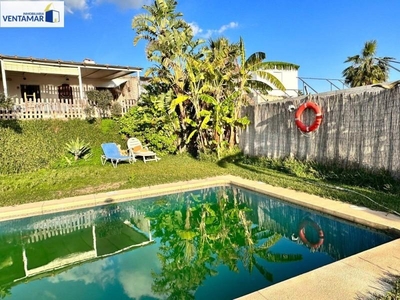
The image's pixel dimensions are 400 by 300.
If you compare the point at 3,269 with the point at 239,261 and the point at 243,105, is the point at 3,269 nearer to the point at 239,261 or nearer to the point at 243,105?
the point at 239,261

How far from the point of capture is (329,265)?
3830 mm

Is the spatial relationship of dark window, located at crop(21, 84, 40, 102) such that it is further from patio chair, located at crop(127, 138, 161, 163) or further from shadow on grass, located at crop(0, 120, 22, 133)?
patio chair, located at crop(127, 138, 161, 163)

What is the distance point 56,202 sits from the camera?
739cm

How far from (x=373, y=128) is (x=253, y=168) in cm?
462

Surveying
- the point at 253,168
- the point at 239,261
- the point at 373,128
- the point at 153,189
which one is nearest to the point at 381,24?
the point at 373,128

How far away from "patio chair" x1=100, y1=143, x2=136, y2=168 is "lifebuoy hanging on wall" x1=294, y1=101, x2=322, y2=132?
6816mm

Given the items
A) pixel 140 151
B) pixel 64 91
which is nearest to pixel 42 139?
pixel 140 151

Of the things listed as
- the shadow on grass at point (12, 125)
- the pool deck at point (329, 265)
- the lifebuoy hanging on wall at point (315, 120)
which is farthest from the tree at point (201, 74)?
the shadow on grass at point (12, 125)

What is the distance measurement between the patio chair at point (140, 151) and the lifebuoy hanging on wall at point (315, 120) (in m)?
6.22

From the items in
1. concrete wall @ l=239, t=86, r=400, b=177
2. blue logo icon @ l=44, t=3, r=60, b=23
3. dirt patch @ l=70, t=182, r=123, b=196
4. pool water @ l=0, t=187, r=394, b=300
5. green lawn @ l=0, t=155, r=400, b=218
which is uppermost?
blue logo icon @ l=44, t=3, r=60, b=23

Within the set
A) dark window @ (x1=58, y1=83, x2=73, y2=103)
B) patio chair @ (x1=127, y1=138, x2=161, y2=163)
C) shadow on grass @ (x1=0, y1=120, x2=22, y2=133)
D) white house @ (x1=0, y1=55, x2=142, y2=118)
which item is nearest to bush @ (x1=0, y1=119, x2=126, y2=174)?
shadow on grass @ (x1=0, y1=120, x2=22, y2=133)

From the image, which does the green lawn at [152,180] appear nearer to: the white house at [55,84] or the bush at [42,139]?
the bush at [42,139]

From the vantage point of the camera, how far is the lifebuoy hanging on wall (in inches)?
361

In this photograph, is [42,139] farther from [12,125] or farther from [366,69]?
[366,69]
